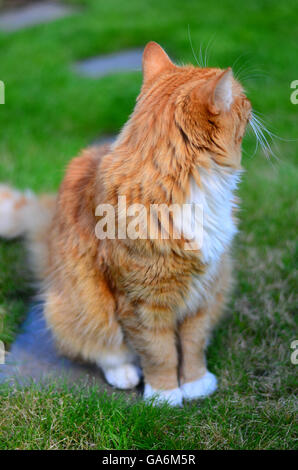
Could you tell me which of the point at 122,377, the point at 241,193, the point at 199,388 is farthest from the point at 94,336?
the point at 241,193

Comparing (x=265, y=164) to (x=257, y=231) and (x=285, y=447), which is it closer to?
(x=257, y=231)

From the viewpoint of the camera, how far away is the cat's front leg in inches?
76.1

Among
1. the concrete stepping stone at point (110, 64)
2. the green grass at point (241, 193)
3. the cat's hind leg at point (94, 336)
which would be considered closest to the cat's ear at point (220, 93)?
the cat's hind leg at point (94, 336)

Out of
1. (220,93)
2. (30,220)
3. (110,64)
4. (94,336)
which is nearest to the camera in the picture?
(220,93)

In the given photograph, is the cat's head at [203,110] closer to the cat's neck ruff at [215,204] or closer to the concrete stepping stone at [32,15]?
Answer: the cat's neck ruff at [215,204]

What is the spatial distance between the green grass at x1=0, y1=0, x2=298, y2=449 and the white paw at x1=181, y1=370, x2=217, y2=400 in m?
0.05

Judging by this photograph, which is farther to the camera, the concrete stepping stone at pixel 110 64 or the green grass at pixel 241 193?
the concrete stepping stone at pixel 110 64

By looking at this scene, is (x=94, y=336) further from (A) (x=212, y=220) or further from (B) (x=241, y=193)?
(B) (x=241, y=193)

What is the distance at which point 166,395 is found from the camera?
2066 mm

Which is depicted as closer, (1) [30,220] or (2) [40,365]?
(2) [40,365]

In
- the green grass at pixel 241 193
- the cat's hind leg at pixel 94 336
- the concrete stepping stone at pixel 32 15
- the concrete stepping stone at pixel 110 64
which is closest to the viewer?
the green grass at pixel 241 193

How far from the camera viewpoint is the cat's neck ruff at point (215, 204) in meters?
1.75

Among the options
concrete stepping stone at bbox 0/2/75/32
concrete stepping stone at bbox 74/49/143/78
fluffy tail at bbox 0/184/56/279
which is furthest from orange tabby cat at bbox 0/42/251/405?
concrete stepping stone at bbox 0/2/75/32

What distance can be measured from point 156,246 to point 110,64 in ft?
12.4
